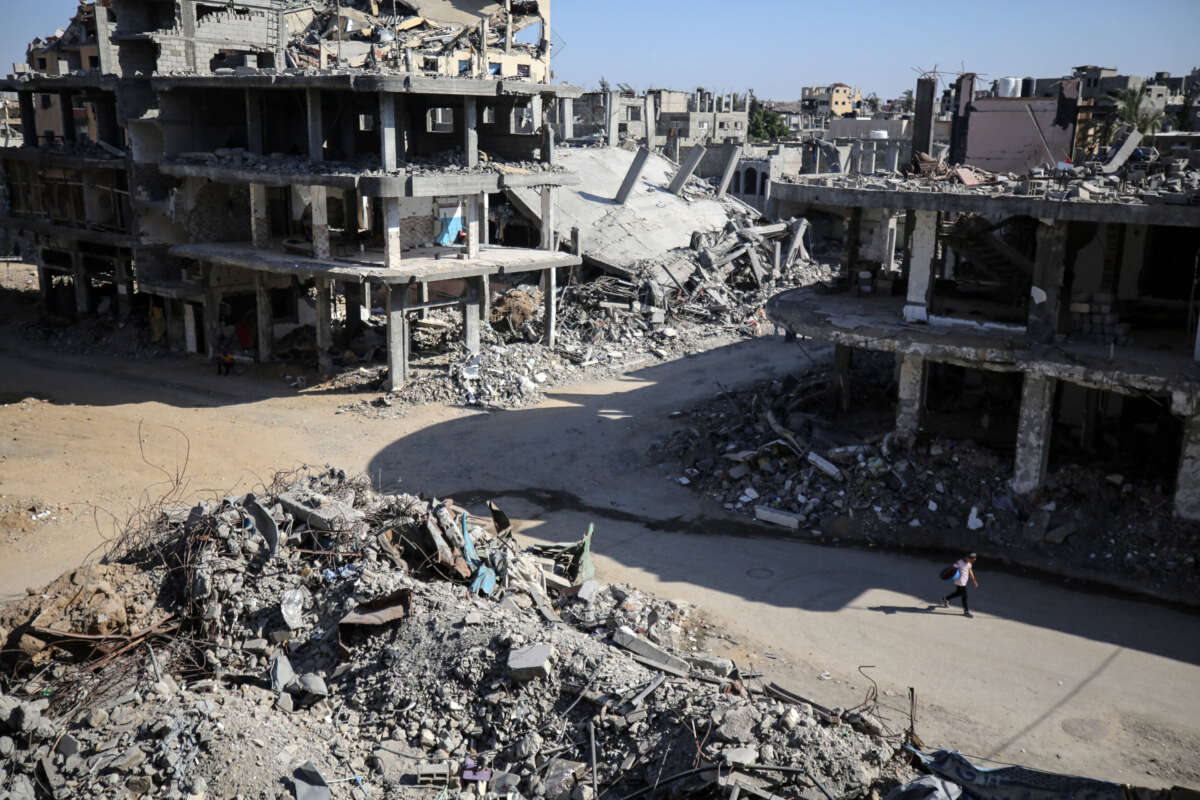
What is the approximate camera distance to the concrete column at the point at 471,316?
27.0 metres

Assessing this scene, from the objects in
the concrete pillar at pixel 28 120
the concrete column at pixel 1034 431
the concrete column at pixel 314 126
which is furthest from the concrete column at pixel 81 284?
the concrete column at pixel 1034 431

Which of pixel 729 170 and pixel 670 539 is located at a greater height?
pixel 729 170

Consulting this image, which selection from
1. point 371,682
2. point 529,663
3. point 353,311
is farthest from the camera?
point 353,311

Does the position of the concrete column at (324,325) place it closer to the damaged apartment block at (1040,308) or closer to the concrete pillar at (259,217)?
the concrete pillar at (259,217)

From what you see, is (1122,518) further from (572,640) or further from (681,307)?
(681,307)

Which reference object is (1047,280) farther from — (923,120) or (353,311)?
(353,311)

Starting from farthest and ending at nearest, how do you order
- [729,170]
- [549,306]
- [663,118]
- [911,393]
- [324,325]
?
[663,118] → [729,170] → [549,306] → [324,325] → [911,393]

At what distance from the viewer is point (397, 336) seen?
82.9ft

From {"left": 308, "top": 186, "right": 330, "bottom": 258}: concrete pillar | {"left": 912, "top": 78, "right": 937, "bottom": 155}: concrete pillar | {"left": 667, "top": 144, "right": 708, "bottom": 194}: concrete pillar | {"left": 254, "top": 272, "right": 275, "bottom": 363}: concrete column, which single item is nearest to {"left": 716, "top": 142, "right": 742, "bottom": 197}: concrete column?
{"left": 667, "top": 144, "right": 708, "bottom": 194}: concrete pillar

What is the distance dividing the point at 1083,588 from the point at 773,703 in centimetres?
779

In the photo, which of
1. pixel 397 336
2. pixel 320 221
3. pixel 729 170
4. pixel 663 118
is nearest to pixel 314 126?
pixel 320 221

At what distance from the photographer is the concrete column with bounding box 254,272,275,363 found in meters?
27.5

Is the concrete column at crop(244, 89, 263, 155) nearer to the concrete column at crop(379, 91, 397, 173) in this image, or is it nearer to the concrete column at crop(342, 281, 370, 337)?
the concrete column at crop(342, 281, 370, 337)

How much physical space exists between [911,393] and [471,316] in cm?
1295
